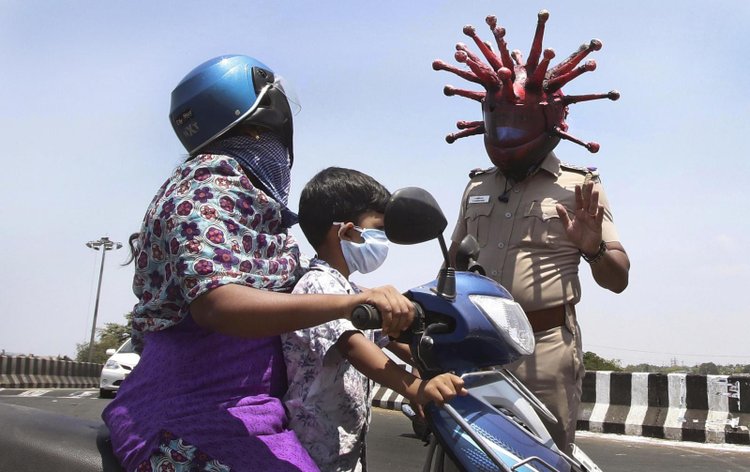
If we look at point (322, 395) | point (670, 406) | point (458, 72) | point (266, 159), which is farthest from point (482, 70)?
point (670, 406)

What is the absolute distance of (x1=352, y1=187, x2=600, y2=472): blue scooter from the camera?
1971 millimetres

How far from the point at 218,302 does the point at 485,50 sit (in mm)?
2784

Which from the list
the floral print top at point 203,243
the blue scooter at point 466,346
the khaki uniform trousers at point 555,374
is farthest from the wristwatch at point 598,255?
the floral print top at point 203,243

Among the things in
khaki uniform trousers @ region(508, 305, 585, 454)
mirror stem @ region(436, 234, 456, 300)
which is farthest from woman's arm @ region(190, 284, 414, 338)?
khaki uniform trousers @ region(508, 305, 585, 454)

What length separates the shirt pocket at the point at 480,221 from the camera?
395 cm

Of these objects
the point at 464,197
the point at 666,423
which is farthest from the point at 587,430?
the point at 464,197

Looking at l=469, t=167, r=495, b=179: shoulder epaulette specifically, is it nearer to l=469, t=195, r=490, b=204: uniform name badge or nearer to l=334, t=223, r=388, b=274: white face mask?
l=469, t=195, r=490, b=204: uniform name badge

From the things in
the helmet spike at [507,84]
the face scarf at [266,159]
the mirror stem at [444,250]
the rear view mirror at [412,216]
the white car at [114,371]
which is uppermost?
the helmet spike at [507,84]

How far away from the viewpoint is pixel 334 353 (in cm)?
223

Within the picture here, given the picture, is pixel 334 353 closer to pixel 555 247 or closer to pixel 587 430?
pixel 555 247

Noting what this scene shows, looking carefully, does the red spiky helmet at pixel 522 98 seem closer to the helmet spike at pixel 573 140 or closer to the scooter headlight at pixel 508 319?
the helmet spike at pixel 573 140

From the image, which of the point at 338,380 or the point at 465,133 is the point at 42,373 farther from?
the point at 338,380

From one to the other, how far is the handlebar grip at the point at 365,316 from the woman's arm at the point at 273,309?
0.02 metres

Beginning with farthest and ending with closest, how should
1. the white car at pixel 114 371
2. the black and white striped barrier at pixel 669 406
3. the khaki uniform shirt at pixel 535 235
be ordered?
the white car at pixel 114 371 → the black and white striped barrier at pixel 669 406 → the khaki uniform shirt at pixel 535 235
